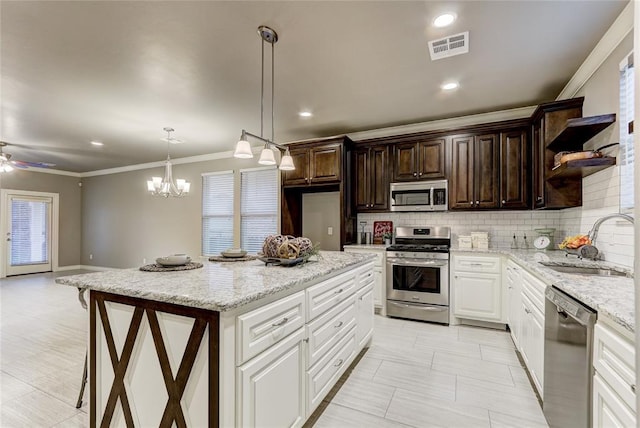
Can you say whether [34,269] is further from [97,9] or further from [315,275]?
[315,275]

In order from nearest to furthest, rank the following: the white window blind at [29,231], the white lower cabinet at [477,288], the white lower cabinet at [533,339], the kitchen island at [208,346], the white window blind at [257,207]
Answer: the kitchen island at [208,346] < the white lower cabinet at [533,339] < the white lower cabinet at [477,288] < the white window blind at [257,207] < the white window blind at [29,231]

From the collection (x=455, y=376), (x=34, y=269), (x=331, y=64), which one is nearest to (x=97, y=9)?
(x=331, y=64)

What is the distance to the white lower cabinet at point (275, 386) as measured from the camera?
1267mm

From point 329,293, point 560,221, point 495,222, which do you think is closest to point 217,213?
point 329,293

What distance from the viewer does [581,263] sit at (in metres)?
2.25

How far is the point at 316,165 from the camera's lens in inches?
175

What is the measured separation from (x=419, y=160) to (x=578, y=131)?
68.4 inches

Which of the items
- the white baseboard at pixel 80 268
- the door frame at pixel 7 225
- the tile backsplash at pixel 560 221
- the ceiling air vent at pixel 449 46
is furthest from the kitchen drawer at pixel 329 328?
the door frame at pixel 7 225

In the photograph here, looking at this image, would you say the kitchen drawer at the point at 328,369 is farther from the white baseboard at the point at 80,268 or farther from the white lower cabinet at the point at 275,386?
the white baseboard at the point at 80,268

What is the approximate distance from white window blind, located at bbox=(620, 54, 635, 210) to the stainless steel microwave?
1821 mm

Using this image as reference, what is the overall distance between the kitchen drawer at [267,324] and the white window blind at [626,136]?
7.92 feet

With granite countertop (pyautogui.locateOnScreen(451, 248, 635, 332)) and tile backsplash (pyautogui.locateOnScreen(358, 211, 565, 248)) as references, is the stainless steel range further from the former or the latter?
granite countertop (pyautogui.locateOnScreen(451, 248, 635, 332))

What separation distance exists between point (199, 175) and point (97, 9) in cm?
453

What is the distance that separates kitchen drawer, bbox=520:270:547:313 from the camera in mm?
1955
